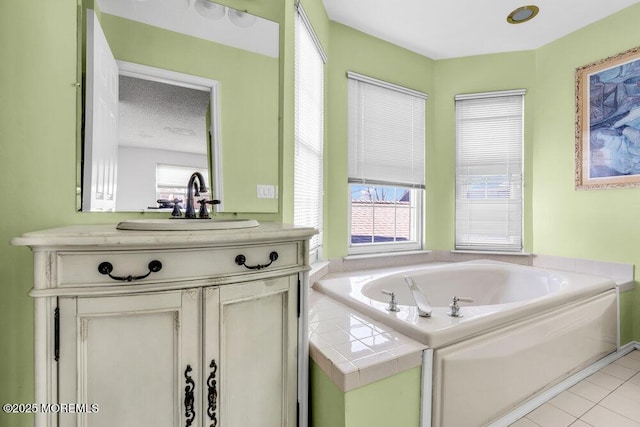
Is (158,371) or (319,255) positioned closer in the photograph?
(158,371)

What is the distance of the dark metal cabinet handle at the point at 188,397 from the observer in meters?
0.85

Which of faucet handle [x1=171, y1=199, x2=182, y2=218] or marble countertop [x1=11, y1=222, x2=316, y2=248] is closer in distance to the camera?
marble countertop [x1=11, y1=222, x2=316, y2=248]

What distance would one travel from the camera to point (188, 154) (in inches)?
53.2

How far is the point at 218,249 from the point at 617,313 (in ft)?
9.14

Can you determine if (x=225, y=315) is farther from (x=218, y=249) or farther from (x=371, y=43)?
(x=371, y=43)

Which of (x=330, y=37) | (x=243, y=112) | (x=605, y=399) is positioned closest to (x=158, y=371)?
(x=243, y=112)

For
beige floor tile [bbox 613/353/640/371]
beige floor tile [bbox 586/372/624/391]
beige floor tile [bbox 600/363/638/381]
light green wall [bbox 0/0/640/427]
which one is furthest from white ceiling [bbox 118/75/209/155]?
beige floor tile [bbox 613/353/640/371]

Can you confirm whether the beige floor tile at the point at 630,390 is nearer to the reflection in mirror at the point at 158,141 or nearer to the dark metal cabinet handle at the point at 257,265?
the dark metal cabinet handle at the point at 257,265

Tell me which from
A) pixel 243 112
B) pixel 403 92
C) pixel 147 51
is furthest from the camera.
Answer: pixel 403 92

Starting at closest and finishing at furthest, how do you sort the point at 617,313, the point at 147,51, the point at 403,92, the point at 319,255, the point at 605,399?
the point at 147,51 → the point at 605,399 → the point at 617,313 → the point at 319,255 → the point at 403,92

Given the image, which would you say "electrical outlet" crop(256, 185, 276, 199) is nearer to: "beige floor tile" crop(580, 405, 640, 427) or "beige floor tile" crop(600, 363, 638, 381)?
"beige floor tile" crop(580, 405, 640, 427)

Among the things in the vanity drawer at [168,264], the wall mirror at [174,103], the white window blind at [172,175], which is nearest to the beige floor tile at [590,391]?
the vanity drawer at [168,264]

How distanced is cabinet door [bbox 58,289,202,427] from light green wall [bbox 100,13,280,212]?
697 millimetres

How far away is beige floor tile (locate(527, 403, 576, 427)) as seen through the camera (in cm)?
150
